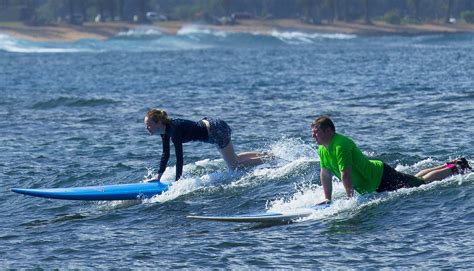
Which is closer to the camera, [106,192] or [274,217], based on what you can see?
[274,217]

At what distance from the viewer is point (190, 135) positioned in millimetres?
17688

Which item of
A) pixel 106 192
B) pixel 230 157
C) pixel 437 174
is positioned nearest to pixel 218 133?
pixel 230 157

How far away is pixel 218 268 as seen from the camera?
1297cm

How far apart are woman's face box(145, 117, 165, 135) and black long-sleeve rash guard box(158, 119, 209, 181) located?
0.15 metres

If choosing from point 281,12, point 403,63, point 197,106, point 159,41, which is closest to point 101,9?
point 159,41

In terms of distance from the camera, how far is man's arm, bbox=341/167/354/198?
47.9 ft

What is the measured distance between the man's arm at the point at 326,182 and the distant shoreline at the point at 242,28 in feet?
301

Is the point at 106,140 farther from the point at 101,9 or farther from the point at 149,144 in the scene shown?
the point at 101,9

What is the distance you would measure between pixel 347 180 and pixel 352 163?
0.25 metres

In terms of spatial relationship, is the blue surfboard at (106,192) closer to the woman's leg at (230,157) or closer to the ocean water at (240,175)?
the ocean water at (240,175)

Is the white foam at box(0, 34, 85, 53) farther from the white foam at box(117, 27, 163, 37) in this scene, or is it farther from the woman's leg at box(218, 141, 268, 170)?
the woman's leg at box(218, 141, 268, 170)

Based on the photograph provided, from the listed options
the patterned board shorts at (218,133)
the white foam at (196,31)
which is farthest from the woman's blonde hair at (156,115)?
the white foam at (196,31)

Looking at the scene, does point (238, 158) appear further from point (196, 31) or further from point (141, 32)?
point (196, 31)

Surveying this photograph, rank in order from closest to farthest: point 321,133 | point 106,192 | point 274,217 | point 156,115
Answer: point 321,133 → point 274,217 → point 156,115 → point 106,192
